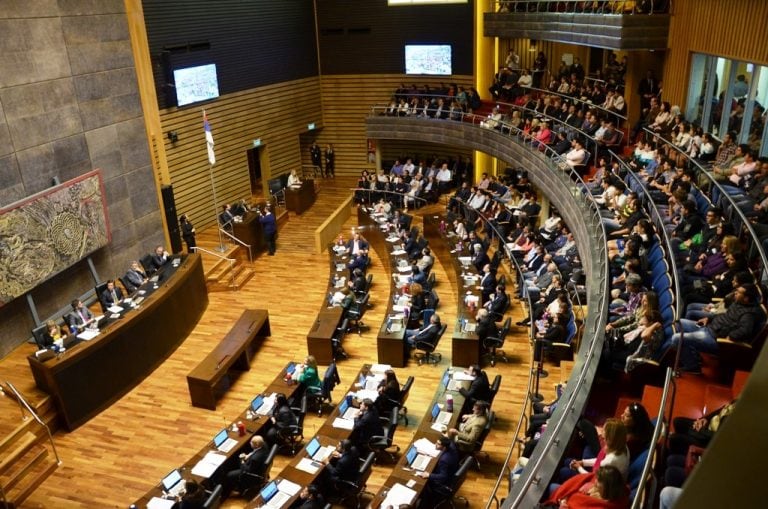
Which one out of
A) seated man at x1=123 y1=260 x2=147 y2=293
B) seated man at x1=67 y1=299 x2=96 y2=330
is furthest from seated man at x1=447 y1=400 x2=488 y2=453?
seated man at x1=123 y1=260 x2=147 y2=293

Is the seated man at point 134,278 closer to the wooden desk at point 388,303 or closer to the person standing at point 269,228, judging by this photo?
the person standing at point 269,228

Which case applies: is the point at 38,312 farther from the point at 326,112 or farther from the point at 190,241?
the point at 326,112

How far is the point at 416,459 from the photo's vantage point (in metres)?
8.02


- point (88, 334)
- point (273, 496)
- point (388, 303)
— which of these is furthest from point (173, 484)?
point (388, 303)

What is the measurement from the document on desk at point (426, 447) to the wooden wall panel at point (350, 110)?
17.1 metres

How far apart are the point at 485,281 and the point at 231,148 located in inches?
461

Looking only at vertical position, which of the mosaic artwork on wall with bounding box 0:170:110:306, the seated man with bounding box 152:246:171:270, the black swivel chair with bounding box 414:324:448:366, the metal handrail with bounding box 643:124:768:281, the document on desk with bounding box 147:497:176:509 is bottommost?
the black swivel chair with bounding box 414:324:448:366

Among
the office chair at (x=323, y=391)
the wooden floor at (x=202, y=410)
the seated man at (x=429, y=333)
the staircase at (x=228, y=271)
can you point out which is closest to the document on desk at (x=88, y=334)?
the wooden floor at (x=202, y=410)

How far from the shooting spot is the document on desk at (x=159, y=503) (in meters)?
7.70

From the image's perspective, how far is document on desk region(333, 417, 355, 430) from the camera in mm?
9102

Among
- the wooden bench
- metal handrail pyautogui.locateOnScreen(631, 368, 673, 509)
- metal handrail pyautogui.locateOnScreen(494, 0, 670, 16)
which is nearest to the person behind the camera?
metal handrail pyautogui.locateOnScreen(631, 368, 673, 509)

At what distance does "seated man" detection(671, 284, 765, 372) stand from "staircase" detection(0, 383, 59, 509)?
28.7 feet

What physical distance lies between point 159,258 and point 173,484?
7822 millimetres

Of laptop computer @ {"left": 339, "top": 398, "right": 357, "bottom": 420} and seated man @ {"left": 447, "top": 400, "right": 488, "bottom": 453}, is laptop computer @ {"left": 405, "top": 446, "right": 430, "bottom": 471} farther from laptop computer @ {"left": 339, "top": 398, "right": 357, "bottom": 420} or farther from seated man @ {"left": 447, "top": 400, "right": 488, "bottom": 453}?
laptop computer @ {"left": 339, "top": 398, "right": 357, "bottom": 420}
